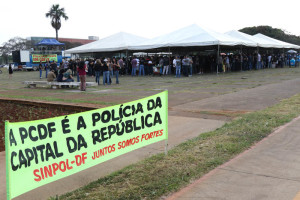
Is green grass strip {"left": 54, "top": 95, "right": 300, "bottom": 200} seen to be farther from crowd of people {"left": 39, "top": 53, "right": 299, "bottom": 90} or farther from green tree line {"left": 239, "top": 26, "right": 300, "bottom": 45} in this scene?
green tree line {"left": 239, "top": 26, "right": 300, "bottom": 45}

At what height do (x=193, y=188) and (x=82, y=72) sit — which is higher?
(x=82, y=72)

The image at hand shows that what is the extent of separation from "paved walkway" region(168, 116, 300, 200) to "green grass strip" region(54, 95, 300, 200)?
6.6 inches

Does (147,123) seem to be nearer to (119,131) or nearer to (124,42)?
(119,131)

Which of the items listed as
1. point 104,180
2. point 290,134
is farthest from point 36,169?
point 290,134

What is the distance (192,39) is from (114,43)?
8825 millimetres

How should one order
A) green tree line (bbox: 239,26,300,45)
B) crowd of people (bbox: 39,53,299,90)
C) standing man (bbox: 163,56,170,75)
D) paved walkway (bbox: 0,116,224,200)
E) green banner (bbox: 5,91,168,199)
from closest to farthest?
green banner (bbox: 5,91,168,199), paved walkway (bbox: 0,116,224,200), crowd of people (bbox: 39,53,299,90), standing man (bbox: 163,56,170,75), green tree line (bbox: 239,26,300,45)

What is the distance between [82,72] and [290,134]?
1083cm

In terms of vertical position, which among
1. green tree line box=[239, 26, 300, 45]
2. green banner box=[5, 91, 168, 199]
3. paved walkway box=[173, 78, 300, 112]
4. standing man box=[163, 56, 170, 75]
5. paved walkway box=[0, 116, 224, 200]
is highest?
green tree line box=[239, 26, 300, 45]

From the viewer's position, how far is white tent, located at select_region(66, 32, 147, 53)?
2762cm

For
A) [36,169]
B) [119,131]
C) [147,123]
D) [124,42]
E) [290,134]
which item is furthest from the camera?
[124,42]

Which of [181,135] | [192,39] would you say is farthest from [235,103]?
[192,39]

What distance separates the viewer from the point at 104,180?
12.9 ft

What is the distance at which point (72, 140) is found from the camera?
3273 millimetres

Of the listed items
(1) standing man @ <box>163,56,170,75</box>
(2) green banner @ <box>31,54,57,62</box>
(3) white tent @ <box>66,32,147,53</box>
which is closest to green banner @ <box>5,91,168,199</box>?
(1) standing man @ <box>163,56,170,75</box>
